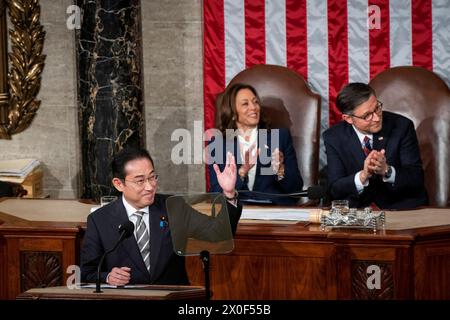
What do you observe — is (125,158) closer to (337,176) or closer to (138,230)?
(138,230)

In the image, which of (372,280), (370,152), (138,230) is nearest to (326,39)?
(370,152)

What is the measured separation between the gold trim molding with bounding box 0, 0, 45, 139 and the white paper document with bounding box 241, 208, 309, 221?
2.67 m

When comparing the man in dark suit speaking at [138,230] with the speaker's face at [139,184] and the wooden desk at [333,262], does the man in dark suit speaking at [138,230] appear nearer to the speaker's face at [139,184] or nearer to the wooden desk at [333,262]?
the speaker's face at [139,184]

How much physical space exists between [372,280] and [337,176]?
135 cm

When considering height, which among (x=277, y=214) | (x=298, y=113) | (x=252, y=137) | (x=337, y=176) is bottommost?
(x=277, y=214)

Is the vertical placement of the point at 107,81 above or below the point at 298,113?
above

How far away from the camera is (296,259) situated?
196 inches

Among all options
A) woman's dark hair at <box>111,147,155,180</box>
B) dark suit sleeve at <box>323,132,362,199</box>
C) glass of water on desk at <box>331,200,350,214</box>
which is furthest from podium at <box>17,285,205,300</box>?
dark suit sleeve at <box>323,132,362,199</box>

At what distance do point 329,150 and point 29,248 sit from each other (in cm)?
195

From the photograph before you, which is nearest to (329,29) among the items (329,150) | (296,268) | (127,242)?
(329,150)

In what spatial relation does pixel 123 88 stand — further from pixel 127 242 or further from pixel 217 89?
pixel 127 242

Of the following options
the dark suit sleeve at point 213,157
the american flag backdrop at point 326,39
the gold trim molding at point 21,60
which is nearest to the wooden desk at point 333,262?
the dark suit sleeve at point 213,157

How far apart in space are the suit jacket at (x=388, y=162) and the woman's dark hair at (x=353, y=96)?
8.2 inches

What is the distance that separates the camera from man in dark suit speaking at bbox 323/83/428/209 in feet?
19.3
